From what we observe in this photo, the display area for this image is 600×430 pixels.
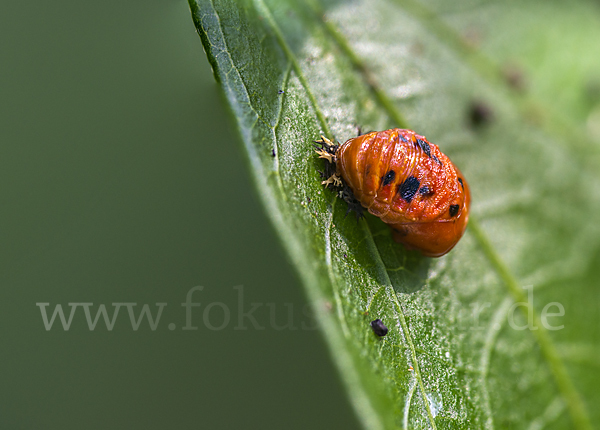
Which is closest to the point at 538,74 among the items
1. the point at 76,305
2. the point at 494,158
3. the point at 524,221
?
the point at 494,158

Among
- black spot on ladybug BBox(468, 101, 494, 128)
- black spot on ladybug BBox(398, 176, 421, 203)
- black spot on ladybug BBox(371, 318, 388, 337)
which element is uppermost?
black spot on ladybug BBox(398, 176, 421, 203)

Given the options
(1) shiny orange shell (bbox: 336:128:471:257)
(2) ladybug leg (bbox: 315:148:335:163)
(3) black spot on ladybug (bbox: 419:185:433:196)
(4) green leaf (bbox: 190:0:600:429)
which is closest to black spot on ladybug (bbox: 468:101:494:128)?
(4) green leaf (bbox: 190:0:600:429)

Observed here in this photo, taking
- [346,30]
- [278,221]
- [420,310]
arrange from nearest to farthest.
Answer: [278,221] < [420,310] < [346,30]

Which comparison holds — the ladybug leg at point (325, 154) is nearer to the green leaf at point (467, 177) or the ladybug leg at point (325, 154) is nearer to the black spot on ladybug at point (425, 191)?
the green leaf at point (467, 177)

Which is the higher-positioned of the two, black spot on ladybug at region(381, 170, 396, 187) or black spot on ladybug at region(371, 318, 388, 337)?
black spot on ladybug at region(381, 170, 396, 187)

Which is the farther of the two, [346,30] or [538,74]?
[538,74]

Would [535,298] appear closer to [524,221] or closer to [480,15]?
[524,221]

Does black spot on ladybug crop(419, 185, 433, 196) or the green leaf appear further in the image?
black spot on ladybug crop(419, 185, 433, 196)

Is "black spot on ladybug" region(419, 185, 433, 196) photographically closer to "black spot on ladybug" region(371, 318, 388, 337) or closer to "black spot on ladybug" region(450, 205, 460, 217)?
"black spot on ladybug" region(450, 205, 460, 217)
